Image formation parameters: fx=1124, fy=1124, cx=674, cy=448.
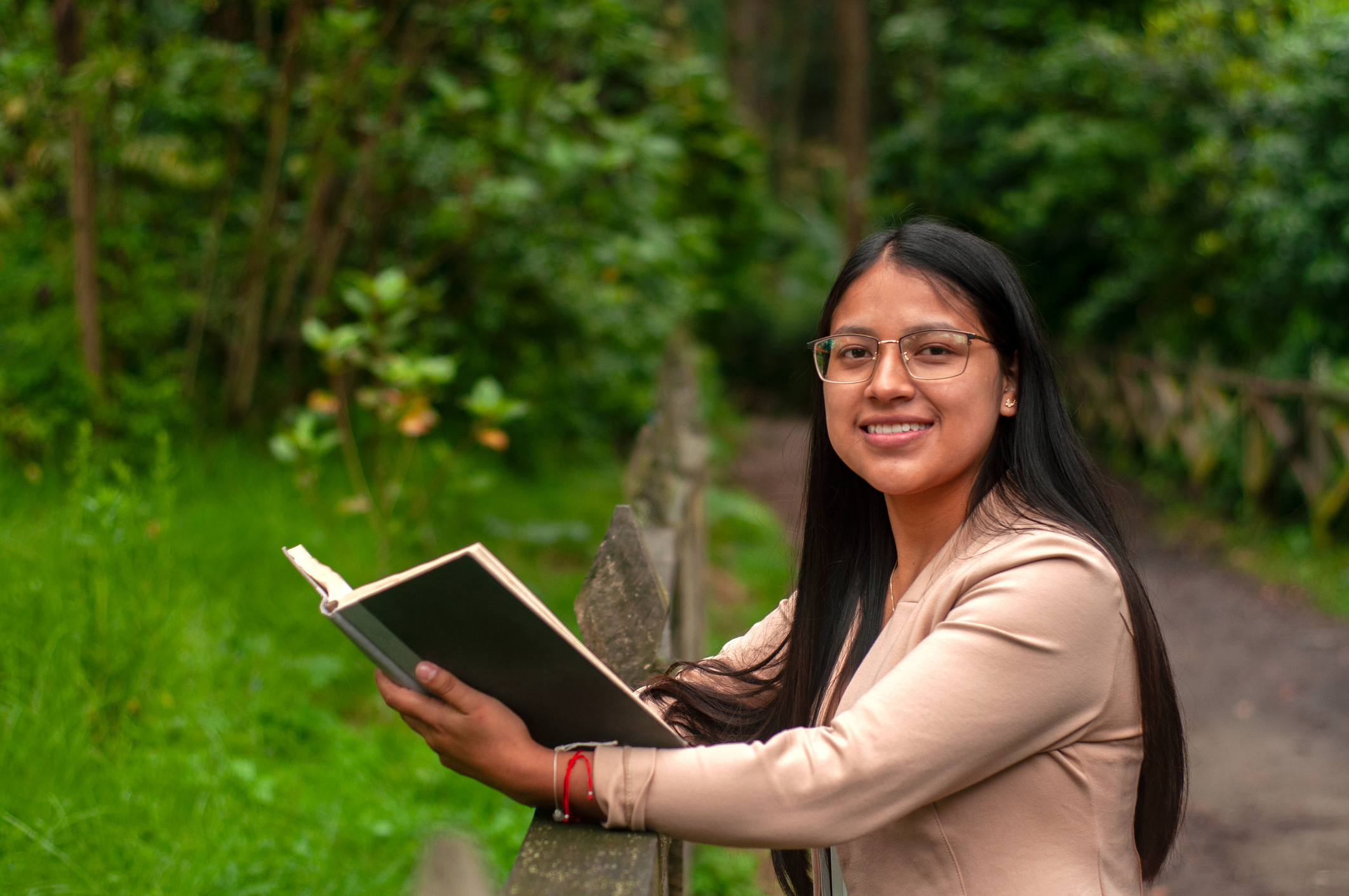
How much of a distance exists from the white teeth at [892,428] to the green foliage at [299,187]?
8.03 feet

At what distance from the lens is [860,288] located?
66.8 inches

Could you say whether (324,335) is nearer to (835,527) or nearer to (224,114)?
(224,114)

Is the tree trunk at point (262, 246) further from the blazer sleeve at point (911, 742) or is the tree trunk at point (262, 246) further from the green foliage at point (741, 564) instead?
the blazer sleeve at point (911, 742)

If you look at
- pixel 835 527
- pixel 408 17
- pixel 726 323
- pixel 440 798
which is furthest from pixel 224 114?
pixel 726 323

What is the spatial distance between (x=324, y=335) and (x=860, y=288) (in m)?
2.70

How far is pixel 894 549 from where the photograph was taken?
1.90 meters

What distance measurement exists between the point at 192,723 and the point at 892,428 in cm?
237

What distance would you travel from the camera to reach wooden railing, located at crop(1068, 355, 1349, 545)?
8.20 m

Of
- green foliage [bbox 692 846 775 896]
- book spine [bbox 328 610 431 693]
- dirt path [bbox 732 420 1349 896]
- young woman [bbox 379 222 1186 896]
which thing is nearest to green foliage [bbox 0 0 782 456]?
dirt path [bbox 732 420 1349 896]

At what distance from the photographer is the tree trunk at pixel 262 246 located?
4.86 m

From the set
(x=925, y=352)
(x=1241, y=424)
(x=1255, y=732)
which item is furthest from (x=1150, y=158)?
(x=925, y=352)

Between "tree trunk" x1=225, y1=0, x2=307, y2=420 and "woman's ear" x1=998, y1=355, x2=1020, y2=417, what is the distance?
3.96m

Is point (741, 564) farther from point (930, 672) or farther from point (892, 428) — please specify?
point (930, 672)

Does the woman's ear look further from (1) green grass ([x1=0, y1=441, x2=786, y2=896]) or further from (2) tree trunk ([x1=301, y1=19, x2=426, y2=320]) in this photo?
(2) tree trunk ([x1=301, y1=19, x2=426, y2=320])
